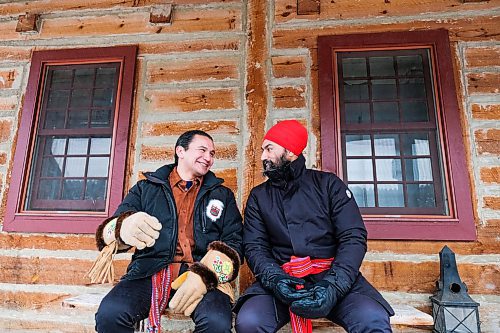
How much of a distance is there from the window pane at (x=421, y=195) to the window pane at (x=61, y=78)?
3.52 metres

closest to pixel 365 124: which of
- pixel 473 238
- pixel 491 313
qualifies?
pixel 473 238

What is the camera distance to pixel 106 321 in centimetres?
184

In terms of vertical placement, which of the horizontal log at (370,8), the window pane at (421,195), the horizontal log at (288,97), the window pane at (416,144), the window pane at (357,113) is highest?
the horizontal log at (370,8)

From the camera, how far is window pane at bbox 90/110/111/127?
11.7 ft

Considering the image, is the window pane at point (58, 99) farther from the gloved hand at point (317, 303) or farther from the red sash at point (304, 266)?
the gloved hand at point (317, 303)

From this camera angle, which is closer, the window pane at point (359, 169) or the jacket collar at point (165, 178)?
the jacket collar at point (165, 178)

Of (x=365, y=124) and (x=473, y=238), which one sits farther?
(x=365, y=124)

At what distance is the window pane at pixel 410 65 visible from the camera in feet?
10.8

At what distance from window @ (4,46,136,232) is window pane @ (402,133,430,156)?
8.36ft

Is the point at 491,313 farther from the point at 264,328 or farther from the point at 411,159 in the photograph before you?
the point at 264,328

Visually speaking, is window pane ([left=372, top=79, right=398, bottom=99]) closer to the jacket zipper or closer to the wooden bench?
the wooden bench

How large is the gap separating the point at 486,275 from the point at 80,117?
389 cm

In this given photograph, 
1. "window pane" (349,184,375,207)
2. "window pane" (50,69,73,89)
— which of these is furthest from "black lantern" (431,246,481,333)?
"window pane" (50,69,73,89)

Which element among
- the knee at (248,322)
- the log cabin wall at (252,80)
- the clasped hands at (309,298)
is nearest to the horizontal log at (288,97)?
the log cabin wall at (252,80)
